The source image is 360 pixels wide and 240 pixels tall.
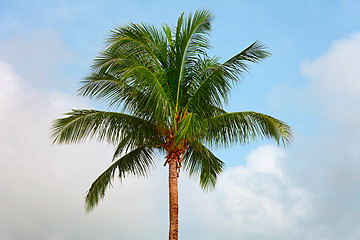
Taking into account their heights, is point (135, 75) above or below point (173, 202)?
above

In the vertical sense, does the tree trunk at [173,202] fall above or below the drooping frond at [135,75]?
below

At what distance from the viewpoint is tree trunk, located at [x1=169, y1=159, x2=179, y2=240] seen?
11508 millimetres

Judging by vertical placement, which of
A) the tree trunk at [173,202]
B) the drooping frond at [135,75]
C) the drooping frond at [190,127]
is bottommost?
the tree trunk at [173,202]

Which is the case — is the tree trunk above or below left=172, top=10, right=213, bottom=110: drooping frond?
below

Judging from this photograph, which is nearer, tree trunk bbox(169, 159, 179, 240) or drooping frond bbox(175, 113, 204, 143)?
drooping frond bbox(175, 113, 204, 143)

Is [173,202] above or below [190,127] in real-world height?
below

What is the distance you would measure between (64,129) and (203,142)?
3.56m

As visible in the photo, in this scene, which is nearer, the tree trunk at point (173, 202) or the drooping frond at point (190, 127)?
the drooping frond at point (190, 127)

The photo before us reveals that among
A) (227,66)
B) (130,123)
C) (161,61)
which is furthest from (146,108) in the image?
(227,66)

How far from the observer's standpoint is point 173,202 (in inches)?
466

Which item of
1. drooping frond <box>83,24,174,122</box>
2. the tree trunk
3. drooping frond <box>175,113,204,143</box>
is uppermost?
drooping frond <box>83,24,174,122</box>

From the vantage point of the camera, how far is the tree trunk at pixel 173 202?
11.5 m

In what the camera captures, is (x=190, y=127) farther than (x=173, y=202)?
No

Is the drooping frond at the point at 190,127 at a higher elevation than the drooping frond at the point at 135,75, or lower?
lower
